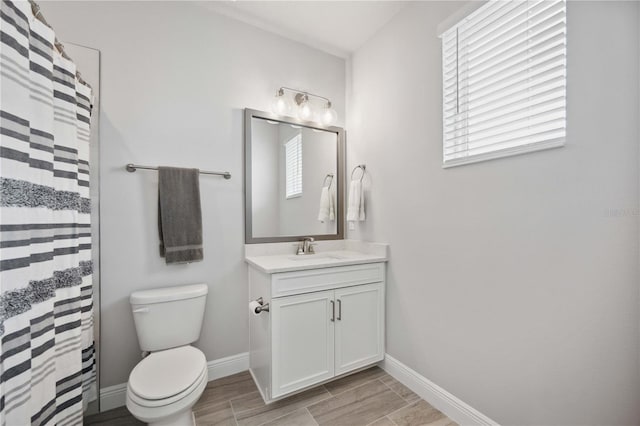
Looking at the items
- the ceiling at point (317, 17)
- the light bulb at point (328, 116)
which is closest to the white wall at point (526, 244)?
the ceiling at point (317, 17)

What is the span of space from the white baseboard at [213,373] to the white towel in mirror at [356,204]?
1.37 metres

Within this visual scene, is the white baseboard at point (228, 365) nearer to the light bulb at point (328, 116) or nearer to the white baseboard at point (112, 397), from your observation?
the white baseboard at point (112, 397)

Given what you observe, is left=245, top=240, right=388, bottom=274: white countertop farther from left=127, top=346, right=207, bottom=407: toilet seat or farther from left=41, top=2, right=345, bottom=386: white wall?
left=127, top=346, right=207, bottom=407: toilet seat

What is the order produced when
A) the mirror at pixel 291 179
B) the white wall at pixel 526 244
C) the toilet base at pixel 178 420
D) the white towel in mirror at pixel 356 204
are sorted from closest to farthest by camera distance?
the white wall at pixel 526 244 → the toilet base at pixel 178 420 → the mirror at pixel 291 179 → the white towel in mirror at pixel 356 204

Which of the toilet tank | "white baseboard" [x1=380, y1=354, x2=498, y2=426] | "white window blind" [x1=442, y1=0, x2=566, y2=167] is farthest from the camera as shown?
the toilet tank

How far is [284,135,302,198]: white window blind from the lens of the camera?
7.47 ft

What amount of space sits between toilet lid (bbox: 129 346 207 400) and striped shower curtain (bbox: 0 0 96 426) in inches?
9.4

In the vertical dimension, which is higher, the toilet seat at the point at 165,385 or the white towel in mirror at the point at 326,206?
the white towel in mirror at the point at 326,206

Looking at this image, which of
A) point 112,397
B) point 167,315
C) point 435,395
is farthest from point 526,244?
point 112,397

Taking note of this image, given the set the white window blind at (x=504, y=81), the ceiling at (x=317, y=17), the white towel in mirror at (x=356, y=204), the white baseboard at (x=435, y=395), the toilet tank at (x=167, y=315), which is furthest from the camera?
the white towel in mirror at (x=356, y=204)

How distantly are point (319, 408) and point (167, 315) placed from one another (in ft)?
3.62

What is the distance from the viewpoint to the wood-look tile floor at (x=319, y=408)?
1.58m

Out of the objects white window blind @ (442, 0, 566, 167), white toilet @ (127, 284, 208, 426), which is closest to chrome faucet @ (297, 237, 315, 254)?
white toilet @ (127, 284, 208, 426)

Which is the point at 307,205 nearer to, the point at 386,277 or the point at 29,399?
the point at 386,277
